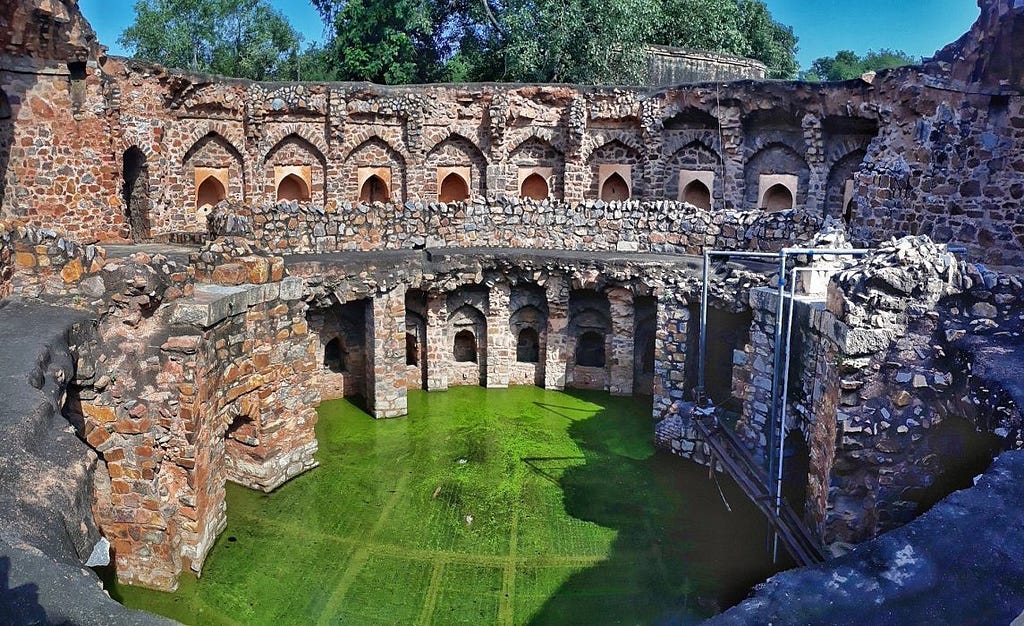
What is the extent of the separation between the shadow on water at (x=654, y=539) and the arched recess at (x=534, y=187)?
1031 centimetres

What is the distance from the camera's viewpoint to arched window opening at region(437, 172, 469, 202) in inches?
813

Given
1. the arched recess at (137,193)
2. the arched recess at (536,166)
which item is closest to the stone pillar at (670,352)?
the arched recess at (536,166)


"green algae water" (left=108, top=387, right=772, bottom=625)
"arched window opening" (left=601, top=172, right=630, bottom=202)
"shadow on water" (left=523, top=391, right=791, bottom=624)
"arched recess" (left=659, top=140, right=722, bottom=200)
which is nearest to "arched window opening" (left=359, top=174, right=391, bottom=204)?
"arched window opening" (left=601, top=172, right=630, bottom=202)

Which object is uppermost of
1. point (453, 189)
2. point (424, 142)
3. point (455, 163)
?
point (424, 142)

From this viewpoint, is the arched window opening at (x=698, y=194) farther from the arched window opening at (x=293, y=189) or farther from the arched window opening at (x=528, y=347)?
the arched window opening at (x=293, y=189)

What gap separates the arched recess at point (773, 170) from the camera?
62.5ft

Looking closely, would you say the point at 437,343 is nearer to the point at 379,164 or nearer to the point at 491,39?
the point at 379,164

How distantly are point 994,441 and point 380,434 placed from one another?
806cm

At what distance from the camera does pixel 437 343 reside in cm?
1380

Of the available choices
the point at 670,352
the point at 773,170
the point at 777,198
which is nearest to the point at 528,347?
the point at 670,352

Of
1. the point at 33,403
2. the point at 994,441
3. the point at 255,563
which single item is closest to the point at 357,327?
the point at 255,563

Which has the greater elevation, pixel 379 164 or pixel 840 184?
pixel 379 164

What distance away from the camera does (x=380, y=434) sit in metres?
11.9

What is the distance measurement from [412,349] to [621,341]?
363 centimetres
